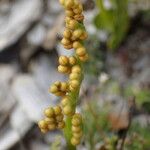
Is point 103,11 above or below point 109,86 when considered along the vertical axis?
above

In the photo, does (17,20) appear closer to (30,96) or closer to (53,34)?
(53,34)

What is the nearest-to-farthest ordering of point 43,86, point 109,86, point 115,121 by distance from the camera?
point 115,121 → point 109,86 → point 43,86

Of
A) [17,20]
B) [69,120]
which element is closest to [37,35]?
[17,20]

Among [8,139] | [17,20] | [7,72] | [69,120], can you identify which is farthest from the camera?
[17,20]

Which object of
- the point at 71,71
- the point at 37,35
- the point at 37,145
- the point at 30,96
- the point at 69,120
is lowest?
the point at 37,145

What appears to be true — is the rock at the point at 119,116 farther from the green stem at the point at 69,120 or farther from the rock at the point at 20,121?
the green stem at the point at 69,120

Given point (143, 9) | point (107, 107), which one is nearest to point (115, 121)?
point (107, 107)

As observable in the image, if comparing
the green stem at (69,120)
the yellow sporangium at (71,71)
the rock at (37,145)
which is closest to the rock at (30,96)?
the rock at (37,145)

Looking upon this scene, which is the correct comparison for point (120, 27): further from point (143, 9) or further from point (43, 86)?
point (43, 86)
